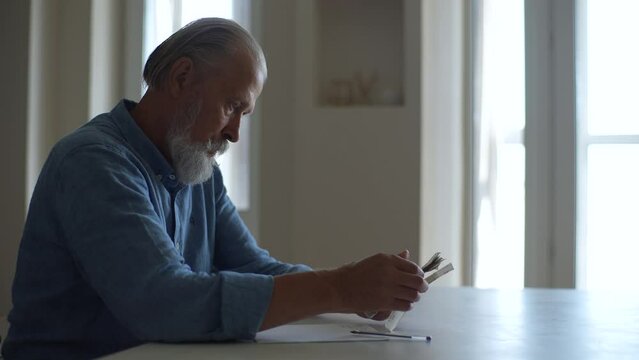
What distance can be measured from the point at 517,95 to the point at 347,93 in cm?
77

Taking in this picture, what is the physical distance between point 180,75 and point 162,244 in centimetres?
45

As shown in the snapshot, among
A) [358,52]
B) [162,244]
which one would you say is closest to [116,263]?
[162,244]

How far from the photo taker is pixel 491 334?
1461 mm

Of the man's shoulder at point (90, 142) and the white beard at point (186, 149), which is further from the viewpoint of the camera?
the white beard at point (186, 149)

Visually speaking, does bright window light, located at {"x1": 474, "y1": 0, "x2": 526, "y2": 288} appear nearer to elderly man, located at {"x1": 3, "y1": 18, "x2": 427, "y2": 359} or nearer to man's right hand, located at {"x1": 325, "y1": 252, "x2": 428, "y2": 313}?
elderly man, located at {"x1": 3, "y1": 18, "x2": 427, "y2": 359}

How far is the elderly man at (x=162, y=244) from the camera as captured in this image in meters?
1.32

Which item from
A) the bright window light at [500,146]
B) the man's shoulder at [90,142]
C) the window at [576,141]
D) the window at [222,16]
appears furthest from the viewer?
the window at [222,16]

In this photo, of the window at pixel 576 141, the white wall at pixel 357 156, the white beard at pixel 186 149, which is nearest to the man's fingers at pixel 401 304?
the white beard at pixel 186 149

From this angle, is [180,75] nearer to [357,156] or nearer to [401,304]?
[401,304]

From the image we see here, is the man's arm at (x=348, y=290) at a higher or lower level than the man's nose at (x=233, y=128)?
lower

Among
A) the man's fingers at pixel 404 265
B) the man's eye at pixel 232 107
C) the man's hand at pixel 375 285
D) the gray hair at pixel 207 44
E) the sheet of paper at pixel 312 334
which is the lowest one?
the sheet of paper at pixel 312 334

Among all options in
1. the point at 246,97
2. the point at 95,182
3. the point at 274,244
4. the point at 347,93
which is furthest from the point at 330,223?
the point at 95,182

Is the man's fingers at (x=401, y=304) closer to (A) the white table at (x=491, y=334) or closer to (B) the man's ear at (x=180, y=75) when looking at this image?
(A) the white table at (x=491, y=334)

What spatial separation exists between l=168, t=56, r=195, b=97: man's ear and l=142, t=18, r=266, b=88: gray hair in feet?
0.04
